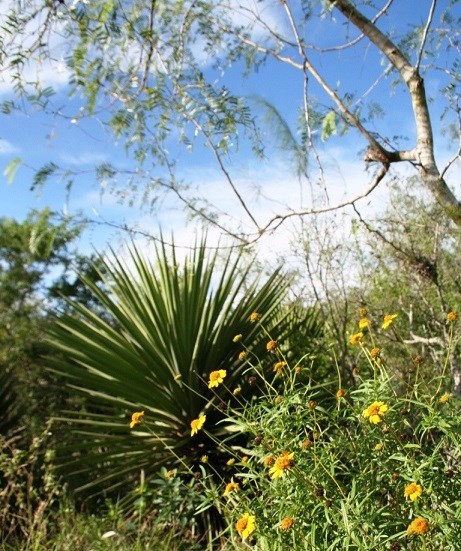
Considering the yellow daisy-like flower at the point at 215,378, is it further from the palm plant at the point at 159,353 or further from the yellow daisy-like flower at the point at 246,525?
the palm plant at the point at 159,353

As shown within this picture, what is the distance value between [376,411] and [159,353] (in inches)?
157

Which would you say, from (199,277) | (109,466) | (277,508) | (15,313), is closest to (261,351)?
(199,277)

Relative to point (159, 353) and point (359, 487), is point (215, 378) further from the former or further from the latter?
point (159, 353)

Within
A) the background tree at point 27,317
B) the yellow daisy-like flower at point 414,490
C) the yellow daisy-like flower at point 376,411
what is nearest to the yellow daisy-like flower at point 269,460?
the yellow daisy-like flower at point 376,411

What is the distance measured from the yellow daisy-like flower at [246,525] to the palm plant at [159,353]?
3290 millimetres

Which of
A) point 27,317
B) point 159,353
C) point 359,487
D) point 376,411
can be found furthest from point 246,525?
point 27,317

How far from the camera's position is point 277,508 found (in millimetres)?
2980

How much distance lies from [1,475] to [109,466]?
1.48m

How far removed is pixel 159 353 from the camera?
6.62 meters

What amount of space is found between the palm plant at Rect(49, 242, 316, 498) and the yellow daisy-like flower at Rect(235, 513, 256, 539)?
329 centimetres

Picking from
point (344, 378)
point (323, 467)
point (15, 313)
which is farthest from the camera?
point (15, 313)

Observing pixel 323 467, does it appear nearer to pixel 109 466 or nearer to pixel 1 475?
pixel 109 466

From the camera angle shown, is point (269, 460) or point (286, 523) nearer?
point (286, 523)

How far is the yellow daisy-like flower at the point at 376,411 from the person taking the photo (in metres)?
2.78
